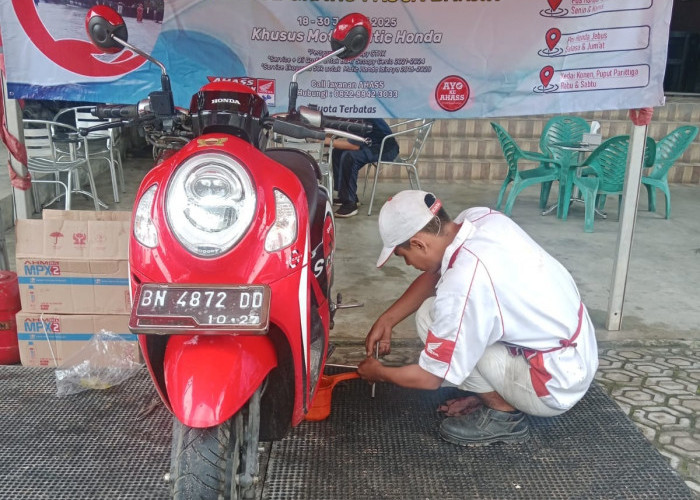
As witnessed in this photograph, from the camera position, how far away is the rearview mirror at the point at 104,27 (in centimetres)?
211

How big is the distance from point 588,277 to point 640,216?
2.23m

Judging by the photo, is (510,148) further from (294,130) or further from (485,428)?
(294,130)

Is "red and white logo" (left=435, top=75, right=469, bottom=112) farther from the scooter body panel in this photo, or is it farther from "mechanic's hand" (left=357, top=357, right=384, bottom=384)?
the scooter body panel

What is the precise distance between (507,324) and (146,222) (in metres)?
1.29

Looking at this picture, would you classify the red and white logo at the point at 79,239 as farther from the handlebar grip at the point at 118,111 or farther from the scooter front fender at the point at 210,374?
the scooter front fender at the point at 210,374

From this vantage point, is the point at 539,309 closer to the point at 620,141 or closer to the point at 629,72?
the point at 629,72

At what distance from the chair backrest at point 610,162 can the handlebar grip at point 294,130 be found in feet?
14.8

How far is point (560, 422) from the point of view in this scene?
9.01 ft

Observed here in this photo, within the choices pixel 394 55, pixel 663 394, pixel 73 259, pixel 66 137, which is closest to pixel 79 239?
pixel 73 259

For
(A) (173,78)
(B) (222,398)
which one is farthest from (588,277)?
(B) (222,398)

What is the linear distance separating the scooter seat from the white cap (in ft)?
0.83

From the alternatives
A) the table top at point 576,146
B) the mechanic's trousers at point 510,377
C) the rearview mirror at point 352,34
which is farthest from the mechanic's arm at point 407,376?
the table top at point 576,146

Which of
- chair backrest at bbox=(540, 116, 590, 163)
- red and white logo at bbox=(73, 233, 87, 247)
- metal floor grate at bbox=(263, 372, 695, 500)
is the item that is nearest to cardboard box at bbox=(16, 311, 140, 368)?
red and white logo at bbox=(73, 233, 87, 247)

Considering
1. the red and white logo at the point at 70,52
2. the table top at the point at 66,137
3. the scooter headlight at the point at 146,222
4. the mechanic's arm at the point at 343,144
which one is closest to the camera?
the scooter headlight at the point at 146,222
